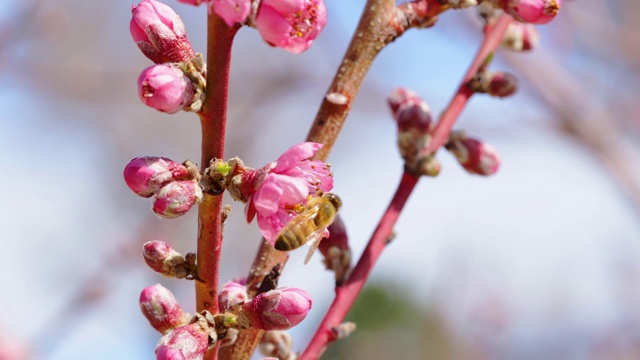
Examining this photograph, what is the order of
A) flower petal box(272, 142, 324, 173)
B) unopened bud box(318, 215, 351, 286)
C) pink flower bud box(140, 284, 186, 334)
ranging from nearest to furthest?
flower petal box(272, 142, 324, 173) → pink flower bud box(140, 284, 186, 334) → unopened bud box(318, 215, 351, 286)

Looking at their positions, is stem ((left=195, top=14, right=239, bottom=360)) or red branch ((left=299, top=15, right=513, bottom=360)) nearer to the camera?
stem ((left=195, top=14, right=239, bottom=360))

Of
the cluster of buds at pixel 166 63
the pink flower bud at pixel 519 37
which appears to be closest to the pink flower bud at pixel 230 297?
the cluster of buds at pixel 166 63

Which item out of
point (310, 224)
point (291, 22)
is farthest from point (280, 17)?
point (310, 224)

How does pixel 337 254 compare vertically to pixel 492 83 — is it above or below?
below

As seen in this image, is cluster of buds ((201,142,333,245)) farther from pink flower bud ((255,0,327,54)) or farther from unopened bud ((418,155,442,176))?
unopened bud ((418,155,442,176))

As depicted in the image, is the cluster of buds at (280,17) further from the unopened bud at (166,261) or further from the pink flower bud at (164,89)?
the unopened bud at (166,261)

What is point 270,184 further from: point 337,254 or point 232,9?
point 337,254

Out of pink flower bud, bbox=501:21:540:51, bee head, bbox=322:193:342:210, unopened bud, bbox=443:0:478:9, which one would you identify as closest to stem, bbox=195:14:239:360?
bee head, bbox=322:193:342:210
